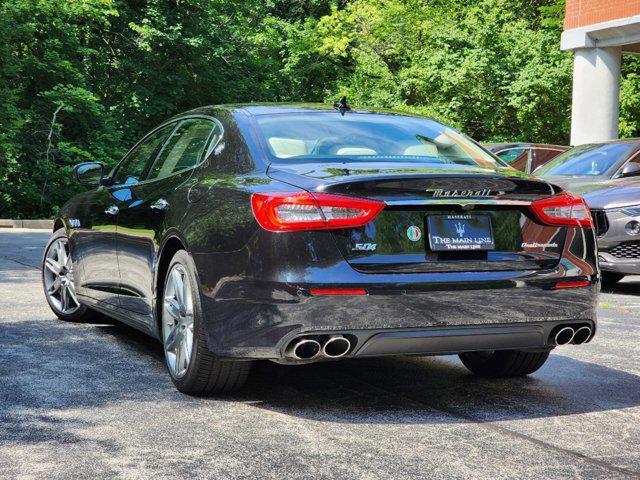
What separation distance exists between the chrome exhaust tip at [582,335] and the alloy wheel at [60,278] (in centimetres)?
384

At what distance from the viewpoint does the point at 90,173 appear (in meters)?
7.30

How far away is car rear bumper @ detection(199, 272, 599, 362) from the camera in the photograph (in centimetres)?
457

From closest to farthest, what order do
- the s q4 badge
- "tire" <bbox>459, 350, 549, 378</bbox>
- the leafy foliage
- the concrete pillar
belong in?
the s q4 badge, "tire" <bbox>459, 350, 549, 378</bbox>, the concrete pillar, the leafy foliage

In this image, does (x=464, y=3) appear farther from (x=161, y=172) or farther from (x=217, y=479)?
(x=217, y=479)

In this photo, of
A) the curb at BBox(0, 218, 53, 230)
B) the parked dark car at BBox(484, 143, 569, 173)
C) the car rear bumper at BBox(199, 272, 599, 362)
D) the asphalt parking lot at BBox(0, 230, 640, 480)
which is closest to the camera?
the asphalt parking lot at BBox(0, 230, 640, 480)

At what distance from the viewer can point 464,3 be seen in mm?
A: 41062

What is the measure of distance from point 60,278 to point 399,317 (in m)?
3.94

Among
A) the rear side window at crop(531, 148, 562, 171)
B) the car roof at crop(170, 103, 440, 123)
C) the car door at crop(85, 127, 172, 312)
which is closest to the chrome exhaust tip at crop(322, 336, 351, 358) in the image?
the car roof at crop(170, 103, 440, 123)

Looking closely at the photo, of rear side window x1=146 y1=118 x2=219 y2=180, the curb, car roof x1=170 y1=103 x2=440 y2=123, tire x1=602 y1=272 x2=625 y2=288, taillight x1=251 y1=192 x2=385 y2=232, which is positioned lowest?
the curb

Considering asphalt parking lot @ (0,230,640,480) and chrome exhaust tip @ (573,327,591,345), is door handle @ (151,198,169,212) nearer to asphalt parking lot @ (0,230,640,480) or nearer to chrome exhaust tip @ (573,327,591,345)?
asphalt parking lot @ (0,230,640,480)

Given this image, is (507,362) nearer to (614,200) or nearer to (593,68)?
(614,200)

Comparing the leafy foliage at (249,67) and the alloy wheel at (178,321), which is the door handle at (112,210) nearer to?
the alloy wheel at (178,321)

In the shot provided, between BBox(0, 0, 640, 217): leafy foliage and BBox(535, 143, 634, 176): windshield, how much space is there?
51.9 ft

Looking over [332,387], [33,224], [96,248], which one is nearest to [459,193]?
[332,387]
